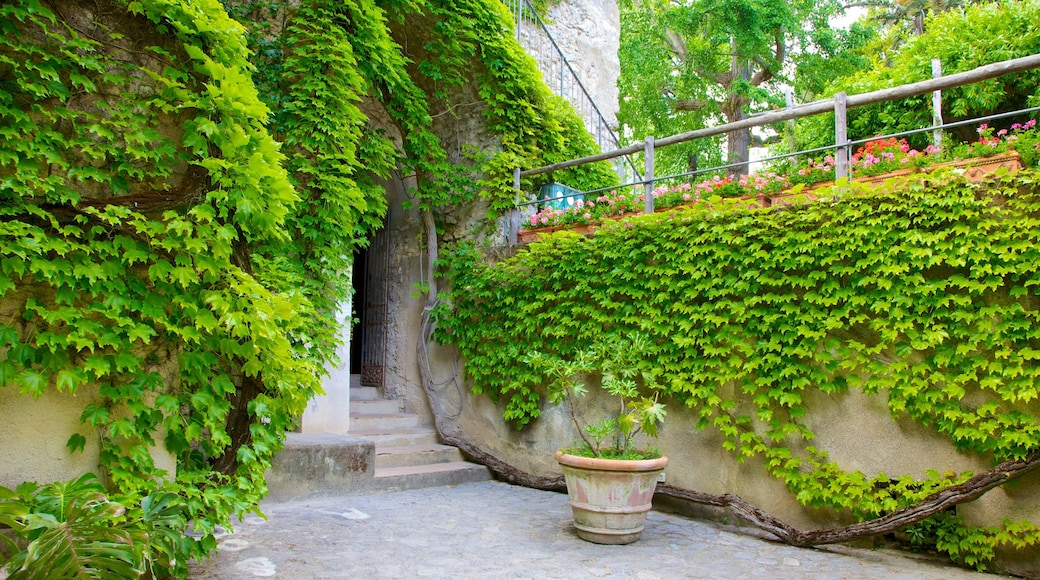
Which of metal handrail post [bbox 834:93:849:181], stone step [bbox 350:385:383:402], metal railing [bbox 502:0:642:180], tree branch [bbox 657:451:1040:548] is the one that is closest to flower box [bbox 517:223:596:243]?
metal handrail post [bbox 834:93:849:181]

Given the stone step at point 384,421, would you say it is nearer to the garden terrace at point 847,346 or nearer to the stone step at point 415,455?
the stone step at point 415,455

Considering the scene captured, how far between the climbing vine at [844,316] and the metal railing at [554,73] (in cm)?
440

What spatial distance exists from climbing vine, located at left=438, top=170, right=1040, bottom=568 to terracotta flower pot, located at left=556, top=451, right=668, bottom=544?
0.83m

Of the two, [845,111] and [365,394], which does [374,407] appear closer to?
[365,394]

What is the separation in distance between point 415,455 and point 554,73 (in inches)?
256

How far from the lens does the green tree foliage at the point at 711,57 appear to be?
35.6 ft

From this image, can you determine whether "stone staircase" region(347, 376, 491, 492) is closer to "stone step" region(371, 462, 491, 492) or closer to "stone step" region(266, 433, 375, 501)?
"stone step" region(371, 462, 491, 492)

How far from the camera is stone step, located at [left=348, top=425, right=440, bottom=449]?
657cm

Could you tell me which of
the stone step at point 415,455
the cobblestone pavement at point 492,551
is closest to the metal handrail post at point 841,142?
the cobblestone pavement at point 492,551

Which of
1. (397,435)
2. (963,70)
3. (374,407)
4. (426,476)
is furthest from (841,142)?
(374,407)

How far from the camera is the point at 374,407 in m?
7.23

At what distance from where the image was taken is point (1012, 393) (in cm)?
367

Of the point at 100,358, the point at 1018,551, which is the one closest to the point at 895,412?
the point at 1018,551

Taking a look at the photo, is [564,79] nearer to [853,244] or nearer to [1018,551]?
[853,244]
